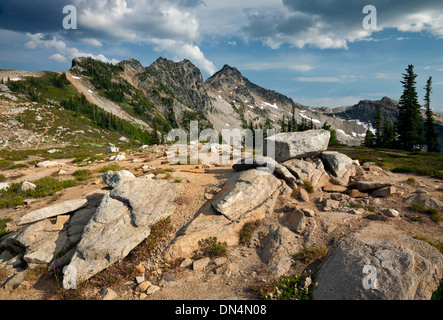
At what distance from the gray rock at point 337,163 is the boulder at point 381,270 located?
8407 mm

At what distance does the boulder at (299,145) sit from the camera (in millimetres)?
17203

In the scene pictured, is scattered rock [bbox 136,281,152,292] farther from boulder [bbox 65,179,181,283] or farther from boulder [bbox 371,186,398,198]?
boulder [bbox 371,186,398,198]

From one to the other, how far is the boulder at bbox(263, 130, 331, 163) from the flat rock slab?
1374 centimetres

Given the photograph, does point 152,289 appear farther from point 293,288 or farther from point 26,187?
point 26,187

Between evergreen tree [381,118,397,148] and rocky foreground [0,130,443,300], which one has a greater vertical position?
evergreen tree [381,118,397,148]

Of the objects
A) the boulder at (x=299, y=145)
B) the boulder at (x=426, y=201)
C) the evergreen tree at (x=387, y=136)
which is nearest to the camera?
the boulder at (x=426, y=201)

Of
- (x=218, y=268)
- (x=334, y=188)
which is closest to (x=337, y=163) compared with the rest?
(x=334, y=188)

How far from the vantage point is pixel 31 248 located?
11133 mm

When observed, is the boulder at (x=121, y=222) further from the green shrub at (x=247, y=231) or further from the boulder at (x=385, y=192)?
the boulder at (x=385, y=192)

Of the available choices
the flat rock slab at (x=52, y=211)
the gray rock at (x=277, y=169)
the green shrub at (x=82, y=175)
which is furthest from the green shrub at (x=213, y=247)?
the green shrub at (x=82, y=175)

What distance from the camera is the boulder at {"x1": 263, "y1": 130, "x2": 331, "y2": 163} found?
1720 centimetres

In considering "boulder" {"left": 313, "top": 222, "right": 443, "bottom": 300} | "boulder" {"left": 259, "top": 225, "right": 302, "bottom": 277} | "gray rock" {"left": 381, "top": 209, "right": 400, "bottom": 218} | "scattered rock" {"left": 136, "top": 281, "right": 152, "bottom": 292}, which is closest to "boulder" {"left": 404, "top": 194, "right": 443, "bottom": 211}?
"gray rock" {"left": 381, "top": 209, "right": 400, "bottom": 218}

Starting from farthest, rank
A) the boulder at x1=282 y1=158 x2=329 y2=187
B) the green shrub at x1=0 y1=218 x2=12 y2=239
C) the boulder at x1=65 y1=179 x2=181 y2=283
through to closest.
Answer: the boulder at x1=282 y1=158 x2=329 y2=187
the green shrub at x1=0 y1=218 x2=12 y2=239
the boulder at x1=65 y1=179 x2=181 y2=283

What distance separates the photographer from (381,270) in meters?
7.57
